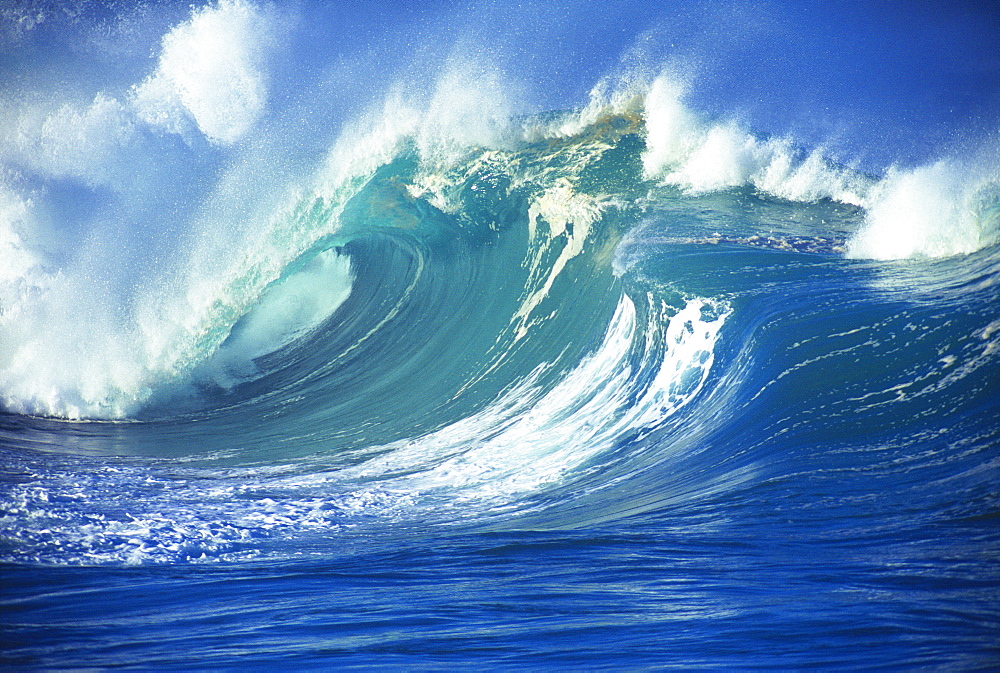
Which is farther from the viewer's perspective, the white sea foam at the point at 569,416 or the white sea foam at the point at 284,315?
the white sea foam at the point at 284,315

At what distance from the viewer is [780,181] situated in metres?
7.13

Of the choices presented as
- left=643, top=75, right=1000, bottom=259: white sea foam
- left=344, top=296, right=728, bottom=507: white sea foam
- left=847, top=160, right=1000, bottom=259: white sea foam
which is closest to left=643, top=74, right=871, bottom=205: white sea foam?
left=643, top=75, right=1000, bottom=259: white sea foam

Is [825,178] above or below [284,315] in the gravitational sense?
below

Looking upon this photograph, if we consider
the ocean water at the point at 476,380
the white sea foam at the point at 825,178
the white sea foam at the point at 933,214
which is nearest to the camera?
the ocean water at the point at 476,380

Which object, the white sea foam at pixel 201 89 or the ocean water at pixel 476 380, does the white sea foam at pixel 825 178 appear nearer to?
the ocean water at pixel 476 380

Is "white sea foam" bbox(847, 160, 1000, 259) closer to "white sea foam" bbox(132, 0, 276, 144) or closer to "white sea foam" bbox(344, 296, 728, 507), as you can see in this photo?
"white sea foam" bbox(344, 296, 728, 507)

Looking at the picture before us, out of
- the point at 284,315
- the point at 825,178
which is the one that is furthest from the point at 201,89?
the point at 825,178

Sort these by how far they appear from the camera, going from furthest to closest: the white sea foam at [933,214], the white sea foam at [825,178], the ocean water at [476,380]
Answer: the white sea foam at [825,178], the white sea foam at [933,214], the ocean water at [476,380]

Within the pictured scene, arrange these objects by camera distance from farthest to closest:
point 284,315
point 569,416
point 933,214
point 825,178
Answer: point 284,315
point 825,178
point 933,214
point 569,416

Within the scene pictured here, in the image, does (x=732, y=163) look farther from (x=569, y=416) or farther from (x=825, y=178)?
(x=569, y=416)

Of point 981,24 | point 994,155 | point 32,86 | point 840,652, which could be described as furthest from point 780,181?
point 32,86

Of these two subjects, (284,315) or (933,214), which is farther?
(284,315)

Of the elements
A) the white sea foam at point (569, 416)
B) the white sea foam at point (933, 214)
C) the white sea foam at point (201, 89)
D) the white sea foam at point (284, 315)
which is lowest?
the white sea foam at point (569, 416)

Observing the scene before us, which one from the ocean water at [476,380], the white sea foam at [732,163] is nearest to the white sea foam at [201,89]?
the ocean water at [476,380]
